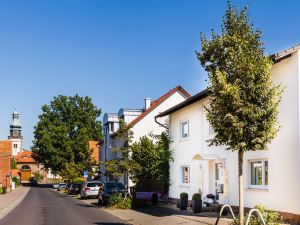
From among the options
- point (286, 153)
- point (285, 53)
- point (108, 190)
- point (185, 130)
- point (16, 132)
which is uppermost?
point (16, 132)

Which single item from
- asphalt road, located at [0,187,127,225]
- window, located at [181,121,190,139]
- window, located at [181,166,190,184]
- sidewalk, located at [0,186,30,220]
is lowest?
sidewalk, located at [0,186,30,220]

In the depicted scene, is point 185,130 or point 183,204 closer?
point 183,204

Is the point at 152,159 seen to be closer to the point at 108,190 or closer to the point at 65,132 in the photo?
the point at 108,190

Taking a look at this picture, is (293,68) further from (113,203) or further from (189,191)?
(113,203)

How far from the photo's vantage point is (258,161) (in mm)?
19266

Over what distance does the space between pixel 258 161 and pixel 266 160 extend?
73 centimetres

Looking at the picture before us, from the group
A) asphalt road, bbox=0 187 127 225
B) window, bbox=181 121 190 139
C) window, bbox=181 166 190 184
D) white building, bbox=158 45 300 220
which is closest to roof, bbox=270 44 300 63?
white building, bbox=158 45 300 220

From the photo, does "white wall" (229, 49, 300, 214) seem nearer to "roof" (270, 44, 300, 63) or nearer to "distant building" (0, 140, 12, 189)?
"roof" (270, 44, 300, 63)

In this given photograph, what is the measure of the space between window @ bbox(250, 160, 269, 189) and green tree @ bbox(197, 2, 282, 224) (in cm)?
488

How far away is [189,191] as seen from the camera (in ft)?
87.7

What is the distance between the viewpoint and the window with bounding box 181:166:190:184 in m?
27.5

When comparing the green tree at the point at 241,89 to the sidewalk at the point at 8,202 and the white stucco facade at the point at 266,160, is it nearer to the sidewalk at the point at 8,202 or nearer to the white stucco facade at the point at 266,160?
the white stucco facade at the point at 266,160

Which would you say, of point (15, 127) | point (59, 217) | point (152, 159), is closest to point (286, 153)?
point (59, 217)

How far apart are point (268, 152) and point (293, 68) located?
3.49 metres
